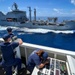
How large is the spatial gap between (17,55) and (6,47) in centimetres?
53

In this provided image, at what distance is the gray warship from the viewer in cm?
3228

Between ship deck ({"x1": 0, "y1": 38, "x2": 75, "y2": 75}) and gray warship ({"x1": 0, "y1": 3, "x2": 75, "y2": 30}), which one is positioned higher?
ship deck ({"x1": 0, "y1": 38, "x2": 75, "y2": 75})

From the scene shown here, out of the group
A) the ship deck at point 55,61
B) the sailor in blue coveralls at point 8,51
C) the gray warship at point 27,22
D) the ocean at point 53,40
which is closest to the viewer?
the ship deck at point 55,61

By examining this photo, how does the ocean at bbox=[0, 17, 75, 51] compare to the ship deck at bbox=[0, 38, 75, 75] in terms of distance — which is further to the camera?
the ocean at bbox=[0, 17, 75, 51]

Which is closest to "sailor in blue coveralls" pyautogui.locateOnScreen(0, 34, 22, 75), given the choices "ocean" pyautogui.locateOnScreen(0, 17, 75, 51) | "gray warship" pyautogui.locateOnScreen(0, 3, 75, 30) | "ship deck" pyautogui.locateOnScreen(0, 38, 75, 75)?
"ship deck" pyautogui.locateOnScreen(0, 38, 75, 75)

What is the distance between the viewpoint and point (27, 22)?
122ft

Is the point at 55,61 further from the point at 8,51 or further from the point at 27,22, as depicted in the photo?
the point at 27,22

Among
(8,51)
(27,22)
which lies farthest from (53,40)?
(8,51)

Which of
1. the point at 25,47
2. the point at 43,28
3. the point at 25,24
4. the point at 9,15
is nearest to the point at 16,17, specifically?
the point at 9,15

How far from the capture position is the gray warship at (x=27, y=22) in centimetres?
3228

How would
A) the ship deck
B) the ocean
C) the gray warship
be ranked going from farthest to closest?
the gray warship < the ocean < the ship deck

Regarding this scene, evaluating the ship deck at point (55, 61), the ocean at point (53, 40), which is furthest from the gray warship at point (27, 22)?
the ship deck at point (55, 61)

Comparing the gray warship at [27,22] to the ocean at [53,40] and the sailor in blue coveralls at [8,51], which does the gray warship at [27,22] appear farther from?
the sailor in blue coveralls at [8,51]

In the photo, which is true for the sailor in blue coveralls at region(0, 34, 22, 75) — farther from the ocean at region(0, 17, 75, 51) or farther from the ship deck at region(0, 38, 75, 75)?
the ocean at region(0, 17, 75, 51)
